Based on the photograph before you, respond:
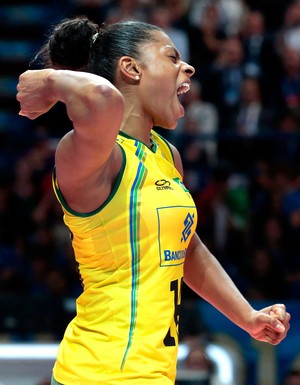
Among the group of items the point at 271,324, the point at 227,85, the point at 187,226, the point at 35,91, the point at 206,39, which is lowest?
the point at 227,85

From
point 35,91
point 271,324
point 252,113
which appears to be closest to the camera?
point 35,91

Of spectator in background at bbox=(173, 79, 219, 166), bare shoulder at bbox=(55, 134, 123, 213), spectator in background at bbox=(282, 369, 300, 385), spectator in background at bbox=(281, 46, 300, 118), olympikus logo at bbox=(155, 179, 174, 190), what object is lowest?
spectator in background at bbox=(282, 369, 300, 385)

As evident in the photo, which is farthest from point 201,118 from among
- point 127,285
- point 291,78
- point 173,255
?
point 127,285

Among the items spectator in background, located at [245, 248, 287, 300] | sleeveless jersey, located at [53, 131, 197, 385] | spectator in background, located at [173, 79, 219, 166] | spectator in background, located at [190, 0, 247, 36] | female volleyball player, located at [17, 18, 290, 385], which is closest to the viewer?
female volleyball player, located at [17, 18, 290, 385]

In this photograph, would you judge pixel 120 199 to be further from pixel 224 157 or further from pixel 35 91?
pixel 224 157

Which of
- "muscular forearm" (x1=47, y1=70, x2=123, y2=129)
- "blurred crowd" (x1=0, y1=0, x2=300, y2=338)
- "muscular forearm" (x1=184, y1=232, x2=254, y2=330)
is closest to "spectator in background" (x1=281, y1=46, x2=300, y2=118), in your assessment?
"blurred crowd" (x1=0, y1=0, x2=300, y2=338)

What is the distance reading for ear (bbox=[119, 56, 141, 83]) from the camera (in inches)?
122

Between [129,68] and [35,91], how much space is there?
436 mm

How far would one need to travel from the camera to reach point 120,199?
115 inches

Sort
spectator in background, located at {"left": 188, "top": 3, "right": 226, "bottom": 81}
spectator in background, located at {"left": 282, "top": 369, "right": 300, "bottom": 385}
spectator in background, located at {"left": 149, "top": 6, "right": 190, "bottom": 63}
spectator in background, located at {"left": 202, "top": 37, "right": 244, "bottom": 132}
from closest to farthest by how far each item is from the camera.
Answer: spectator in background, located at {"left": 282, "top": 369, "right": 300, "bottom": 385}, spectator in background, located at {"left": 202, "top": 37, "right": 244, "bottom": 132}, spectator in background, located at {"left": 149, "top": 6, "right": 190, "bottom": 63}, spectator in background, located at {"left": 188, "top": 3, "right": 226, "bottom": 81}

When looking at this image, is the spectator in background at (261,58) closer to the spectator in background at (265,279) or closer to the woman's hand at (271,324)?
the spectator in background at (265,279)

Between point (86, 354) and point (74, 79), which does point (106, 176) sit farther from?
point (86, 354)

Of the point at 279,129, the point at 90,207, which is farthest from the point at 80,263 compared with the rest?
the point at 279,129

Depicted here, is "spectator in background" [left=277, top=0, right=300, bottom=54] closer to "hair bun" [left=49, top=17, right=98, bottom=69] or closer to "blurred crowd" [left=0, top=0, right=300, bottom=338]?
"blurred crowd" [left=0, top=0, right=300, bottom=338]
